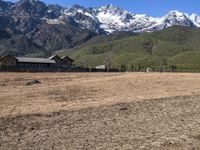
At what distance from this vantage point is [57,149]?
17.7 m

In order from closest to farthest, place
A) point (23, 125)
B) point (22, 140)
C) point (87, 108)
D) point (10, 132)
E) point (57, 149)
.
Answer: point (57, 149) < point (22, 140) < point (10, 132) < point (23, 125) < point (87, 108)

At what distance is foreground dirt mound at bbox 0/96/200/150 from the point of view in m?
18.6

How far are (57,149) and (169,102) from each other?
18.3m

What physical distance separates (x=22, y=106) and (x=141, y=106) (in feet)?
26.9

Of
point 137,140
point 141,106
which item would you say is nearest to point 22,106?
point 141,106

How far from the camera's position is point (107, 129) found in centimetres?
2219

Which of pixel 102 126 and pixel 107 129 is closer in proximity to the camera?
pixel 107 129

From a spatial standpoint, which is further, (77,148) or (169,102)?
(169,102)

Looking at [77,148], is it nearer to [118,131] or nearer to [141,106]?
[118,131]

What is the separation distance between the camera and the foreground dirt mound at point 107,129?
1861 centimetres

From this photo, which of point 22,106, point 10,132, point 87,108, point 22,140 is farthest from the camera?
point 22,106

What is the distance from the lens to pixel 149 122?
963 inches

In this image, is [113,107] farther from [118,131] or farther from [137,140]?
[137,140]

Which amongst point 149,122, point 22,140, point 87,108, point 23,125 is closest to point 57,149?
point 22,140
